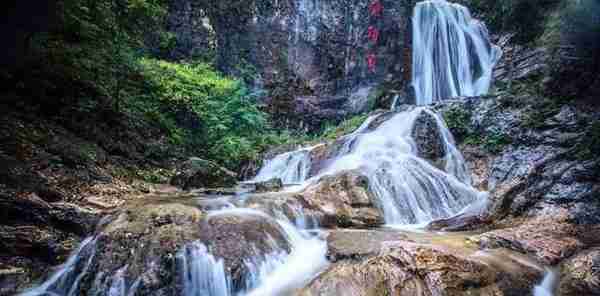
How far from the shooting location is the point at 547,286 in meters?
3.79

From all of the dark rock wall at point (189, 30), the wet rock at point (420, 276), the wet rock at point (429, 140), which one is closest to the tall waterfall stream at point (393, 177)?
the wet rock at point (429, 140)

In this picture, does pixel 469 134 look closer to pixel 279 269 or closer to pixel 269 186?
pixel 269 186

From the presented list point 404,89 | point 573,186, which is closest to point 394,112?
point 404,89

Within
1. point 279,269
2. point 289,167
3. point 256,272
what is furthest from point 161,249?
point 289,167

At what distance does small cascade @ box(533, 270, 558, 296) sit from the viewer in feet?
12.2

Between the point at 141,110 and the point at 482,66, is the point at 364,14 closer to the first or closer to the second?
the point at 482,66

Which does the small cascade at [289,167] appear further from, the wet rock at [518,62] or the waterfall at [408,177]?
the wet rock at [518,62]

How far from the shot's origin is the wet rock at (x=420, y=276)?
3.42 meters

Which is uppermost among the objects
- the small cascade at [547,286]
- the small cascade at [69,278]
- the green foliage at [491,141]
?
the green foliage at [491,141]

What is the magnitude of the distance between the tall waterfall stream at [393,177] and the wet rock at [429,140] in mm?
121

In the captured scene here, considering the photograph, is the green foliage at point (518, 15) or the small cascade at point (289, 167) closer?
the small cascade at point (289, 167)

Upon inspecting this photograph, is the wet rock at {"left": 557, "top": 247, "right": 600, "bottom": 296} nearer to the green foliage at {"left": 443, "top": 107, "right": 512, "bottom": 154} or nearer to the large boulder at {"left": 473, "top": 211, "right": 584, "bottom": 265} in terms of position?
the large boulder at {"left": 473, "top": 211, "right": 584, "bottom": 265}

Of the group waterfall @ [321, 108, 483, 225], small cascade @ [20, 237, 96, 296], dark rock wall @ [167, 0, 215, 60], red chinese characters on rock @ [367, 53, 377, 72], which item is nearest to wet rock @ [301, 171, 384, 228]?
waterfall @ [321, 108, 483, 225]

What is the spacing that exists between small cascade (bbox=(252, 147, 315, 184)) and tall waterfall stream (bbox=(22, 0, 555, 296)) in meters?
0.03
